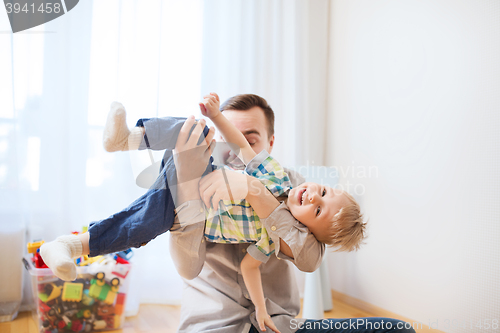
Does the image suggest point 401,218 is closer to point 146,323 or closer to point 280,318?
point 280,318

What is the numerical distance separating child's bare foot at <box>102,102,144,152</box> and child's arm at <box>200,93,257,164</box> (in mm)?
200

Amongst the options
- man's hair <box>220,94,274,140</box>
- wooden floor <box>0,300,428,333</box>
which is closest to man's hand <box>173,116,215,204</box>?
man's hair <box>220,94,274,140</box>

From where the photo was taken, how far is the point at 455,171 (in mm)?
1768

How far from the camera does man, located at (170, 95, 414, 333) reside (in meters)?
0.98

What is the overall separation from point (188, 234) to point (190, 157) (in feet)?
0.69

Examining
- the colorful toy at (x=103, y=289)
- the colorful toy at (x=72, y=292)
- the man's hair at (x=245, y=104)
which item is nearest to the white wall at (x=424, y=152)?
the man's hair at (x=245, y=104)

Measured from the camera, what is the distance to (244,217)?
1.04 metres

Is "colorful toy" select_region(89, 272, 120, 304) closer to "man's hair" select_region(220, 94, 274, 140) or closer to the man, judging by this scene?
the man

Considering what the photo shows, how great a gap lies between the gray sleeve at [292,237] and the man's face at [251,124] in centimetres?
31

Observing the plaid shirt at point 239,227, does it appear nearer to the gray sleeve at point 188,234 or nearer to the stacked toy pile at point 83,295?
the gray sleeve at point 188,234

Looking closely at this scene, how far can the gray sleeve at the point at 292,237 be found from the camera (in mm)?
1006

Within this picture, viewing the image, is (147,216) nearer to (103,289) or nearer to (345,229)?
(345,229)

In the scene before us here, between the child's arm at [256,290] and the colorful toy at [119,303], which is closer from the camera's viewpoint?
the child's arm at [256,290]

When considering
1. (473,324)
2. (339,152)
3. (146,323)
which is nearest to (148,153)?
(146,323)
